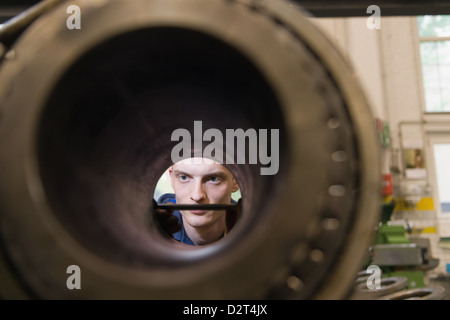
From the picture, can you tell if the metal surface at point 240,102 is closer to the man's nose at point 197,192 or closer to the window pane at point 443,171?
the man's nose at point 197,192

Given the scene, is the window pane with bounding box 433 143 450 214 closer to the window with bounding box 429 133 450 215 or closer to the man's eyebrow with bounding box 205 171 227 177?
the window with bounding box 429 133 450 215

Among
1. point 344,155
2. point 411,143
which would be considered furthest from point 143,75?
point 411,143

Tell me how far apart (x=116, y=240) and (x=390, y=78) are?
5.00 metres

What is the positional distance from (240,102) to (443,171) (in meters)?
5.25

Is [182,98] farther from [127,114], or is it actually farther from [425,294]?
[425,294]

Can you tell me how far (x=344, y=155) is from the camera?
41cm

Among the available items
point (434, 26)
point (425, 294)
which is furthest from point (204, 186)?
point (434, 26)

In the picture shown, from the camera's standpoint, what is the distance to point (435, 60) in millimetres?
5074

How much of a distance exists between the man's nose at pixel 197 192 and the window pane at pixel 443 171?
3.95m

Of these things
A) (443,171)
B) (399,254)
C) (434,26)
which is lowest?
(399,254)

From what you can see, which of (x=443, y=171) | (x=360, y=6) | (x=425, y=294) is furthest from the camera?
(x=443, y=171)

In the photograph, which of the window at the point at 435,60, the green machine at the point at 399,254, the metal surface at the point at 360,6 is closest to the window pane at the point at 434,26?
the window at the point at 435,60

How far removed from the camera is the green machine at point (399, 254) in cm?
273

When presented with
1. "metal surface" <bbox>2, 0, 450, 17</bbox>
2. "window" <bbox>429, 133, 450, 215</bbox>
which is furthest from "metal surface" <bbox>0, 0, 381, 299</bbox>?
"window" <bbox>429, 133, 450, 215</bbox>
